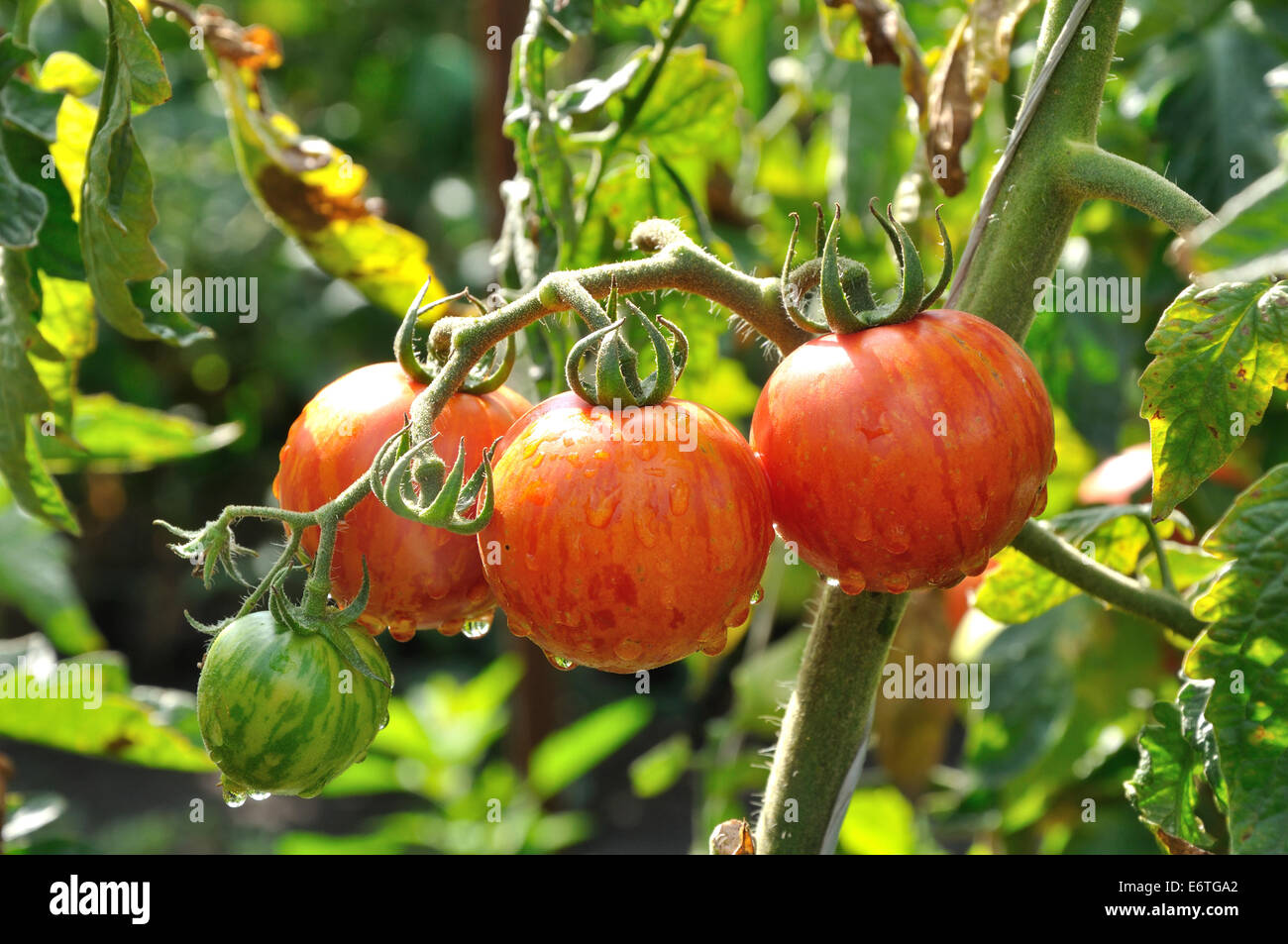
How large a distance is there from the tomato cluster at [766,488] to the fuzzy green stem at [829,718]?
118 mm

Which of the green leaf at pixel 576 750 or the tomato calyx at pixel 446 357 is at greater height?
the tomato calyx at pixel 446 357

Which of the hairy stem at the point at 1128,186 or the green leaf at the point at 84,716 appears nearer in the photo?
the hairy stem at the point at 1128,186

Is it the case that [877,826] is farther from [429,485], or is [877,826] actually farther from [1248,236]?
[1248,236]

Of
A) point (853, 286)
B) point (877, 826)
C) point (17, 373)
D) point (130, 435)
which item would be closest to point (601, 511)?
point (853, 286)

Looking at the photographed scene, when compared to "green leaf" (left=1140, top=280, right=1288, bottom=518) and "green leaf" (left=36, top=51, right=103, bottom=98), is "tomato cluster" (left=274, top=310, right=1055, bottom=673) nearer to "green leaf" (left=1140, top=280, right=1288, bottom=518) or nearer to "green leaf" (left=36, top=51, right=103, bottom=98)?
"green leaf" (left=1140, top=280, right=1288, bottom=518)

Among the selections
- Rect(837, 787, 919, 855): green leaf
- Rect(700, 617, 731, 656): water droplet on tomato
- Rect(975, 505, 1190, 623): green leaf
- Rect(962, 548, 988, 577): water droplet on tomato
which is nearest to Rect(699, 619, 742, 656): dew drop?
Rect(700, 617, 731, 656): water droplet on tomato

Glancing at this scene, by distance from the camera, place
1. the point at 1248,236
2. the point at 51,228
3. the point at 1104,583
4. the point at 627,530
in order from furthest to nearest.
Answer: the point at 51,228 < the point at 1104,583 < the point at 627,530 < the point at 1248,236

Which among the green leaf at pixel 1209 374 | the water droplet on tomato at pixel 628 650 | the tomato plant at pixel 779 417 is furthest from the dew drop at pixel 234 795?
the green leaf at pixel 1209 374

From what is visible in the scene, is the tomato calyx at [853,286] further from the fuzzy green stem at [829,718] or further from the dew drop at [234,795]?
the dew drop at [234,795]

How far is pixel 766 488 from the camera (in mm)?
690

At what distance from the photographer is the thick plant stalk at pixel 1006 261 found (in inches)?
29.5

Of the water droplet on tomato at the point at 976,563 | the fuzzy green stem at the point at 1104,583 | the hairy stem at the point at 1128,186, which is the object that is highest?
the hairy stem at the point at 1128,186

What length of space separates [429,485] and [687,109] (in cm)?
60
